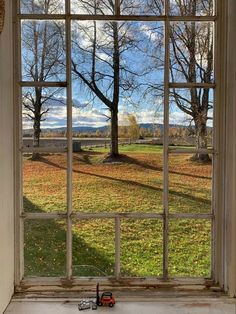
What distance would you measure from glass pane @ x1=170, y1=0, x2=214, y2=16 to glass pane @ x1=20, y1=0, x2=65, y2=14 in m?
0.44

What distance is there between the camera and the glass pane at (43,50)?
1550 millimetres

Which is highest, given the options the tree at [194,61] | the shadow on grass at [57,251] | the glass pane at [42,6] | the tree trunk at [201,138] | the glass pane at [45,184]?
the glass pane at [42,6]

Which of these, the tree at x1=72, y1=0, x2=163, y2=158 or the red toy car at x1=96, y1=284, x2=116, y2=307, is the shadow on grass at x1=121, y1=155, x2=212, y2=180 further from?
the red toy car at x1=96, y1=284, x2=116, y2=307

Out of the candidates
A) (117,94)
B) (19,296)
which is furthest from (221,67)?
(19,296)

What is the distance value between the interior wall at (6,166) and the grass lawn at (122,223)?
9cm

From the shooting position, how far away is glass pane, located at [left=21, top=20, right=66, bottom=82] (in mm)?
1550

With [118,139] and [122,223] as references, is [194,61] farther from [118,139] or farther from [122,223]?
[122,223]

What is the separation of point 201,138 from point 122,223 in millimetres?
452

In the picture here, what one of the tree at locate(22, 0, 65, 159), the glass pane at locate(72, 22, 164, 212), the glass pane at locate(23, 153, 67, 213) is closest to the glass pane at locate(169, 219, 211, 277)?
the glass pane at locate(72, 22, 164, 212)

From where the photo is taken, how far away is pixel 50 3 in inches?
60.9

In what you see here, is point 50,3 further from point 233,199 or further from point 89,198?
point 233,199

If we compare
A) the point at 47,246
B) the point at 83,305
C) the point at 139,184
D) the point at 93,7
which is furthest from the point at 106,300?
the point at 93,7

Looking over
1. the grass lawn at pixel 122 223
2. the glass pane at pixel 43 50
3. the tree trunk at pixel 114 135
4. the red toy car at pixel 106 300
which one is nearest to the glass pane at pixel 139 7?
the glass pane at pixel 43 50

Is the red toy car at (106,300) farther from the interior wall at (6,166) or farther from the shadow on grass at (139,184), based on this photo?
the shadow on grass at (139,184)
